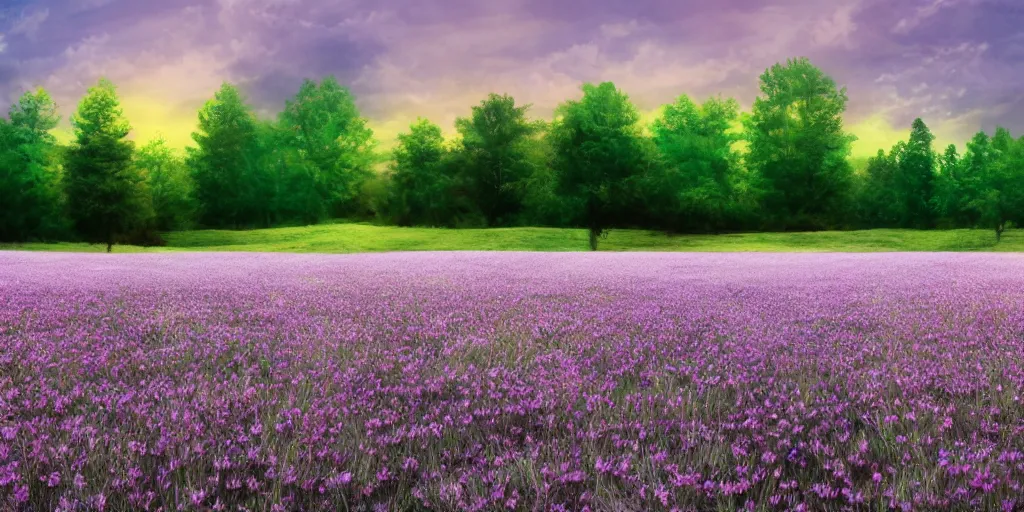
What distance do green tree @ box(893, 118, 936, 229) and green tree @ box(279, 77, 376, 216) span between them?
5215 centimetres

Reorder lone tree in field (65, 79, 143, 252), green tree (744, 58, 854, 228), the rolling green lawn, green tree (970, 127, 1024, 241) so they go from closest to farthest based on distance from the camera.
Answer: lone tree in field (65, 79, 143, 252) → the rolling green lawn → green tree (970, 127, 1024, 241) → green tree (744, 58, 854, 228)

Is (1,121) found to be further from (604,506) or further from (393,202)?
(604,506)

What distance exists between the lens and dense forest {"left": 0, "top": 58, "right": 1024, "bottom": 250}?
41.5 meters

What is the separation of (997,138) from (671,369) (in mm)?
66917

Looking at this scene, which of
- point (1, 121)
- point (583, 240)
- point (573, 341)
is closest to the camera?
point (573, 341)

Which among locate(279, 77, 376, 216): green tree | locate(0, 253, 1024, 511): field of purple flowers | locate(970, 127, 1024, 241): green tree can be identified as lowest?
locate(0, 253, 1024, 511): field of purple flowers

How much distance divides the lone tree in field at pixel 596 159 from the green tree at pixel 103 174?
90.3 ft

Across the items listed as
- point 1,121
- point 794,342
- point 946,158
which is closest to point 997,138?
point 946,158

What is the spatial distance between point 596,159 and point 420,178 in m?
22.2

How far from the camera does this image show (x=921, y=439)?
2643 millimetres

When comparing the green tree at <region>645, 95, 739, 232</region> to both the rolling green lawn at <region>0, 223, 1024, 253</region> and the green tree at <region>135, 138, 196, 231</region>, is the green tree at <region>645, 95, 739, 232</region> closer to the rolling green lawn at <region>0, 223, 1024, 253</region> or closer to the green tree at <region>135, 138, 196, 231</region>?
the rolling green lawn at <region>0, 223, 1024, 253</region>

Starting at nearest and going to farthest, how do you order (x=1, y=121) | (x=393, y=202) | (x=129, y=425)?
1. (x=129, y=425)
2. (x=1, y=121)
3. (x=393, y=202)

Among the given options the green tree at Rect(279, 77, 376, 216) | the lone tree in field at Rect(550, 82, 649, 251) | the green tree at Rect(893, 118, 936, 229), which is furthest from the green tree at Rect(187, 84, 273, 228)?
the green tree at Rect(893, 118, 936, 229)

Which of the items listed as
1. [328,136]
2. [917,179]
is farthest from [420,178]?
[917,179]
